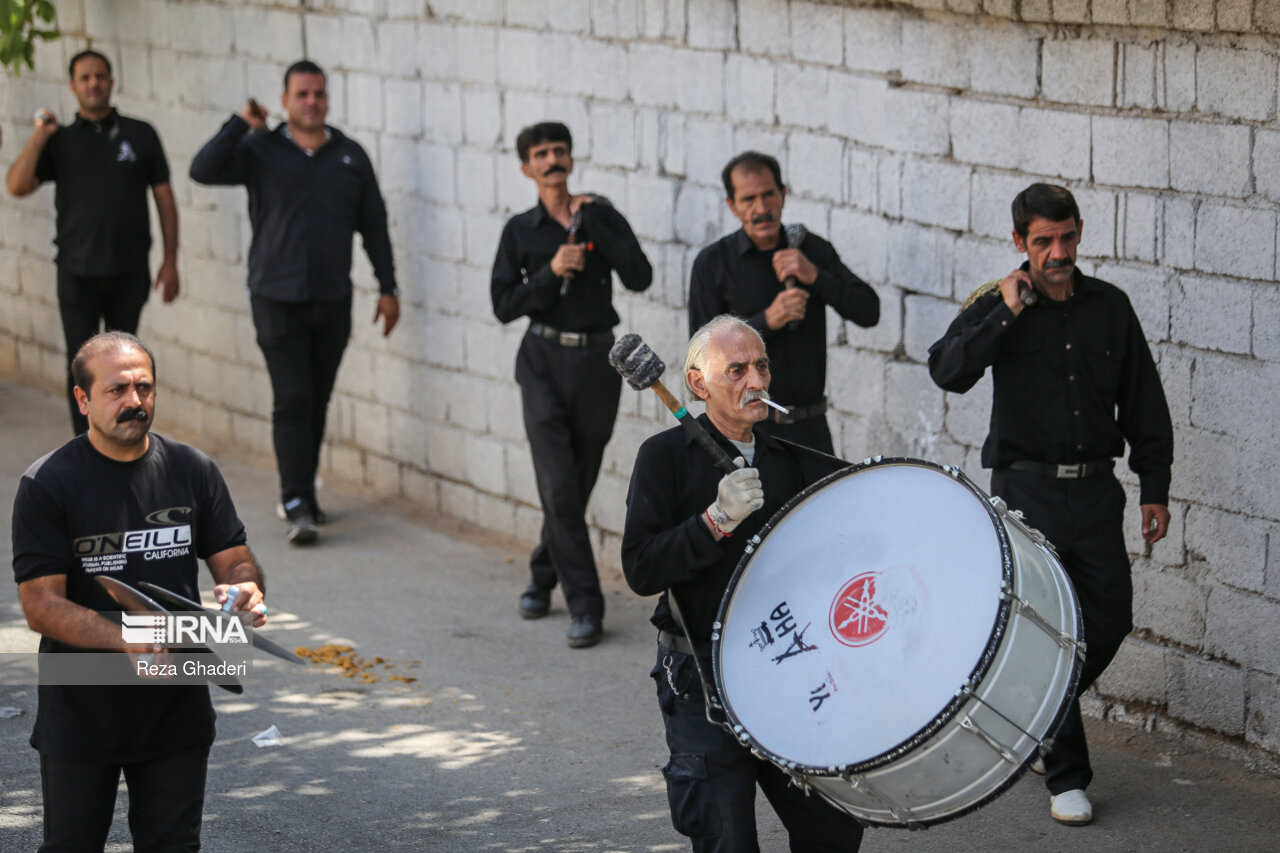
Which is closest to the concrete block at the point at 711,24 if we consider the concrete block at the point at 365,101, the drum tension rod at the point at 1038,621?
the concrete block at the point at 365,101

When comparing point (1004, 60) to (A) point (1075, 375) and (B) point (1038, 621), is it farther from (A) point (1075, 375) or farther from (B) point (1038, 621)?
(B) point (1038, 621)

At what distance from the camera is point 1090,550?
17.7ft

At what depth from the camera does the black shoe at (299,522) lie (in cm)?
886

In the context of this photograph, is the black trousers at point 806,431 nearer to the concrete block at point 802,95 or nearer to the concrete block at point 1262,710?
the concrete block at point 802,95

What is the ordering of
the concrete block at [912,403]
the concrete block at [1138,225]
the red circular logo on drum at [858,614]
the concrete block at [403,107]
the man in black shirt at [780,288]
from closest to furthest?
the red circular logo on drum at [858,614]
the concrete block at [1138,225]
the man in black shirt at [780,288]
the concrete block at [912,403]
the concrete block at [403,107]

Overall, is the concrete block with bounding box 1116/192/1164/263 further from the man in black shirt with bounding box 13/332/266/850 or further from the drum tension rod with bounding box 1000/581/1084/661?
the man in black shirt with bounding box 13/332/266/850

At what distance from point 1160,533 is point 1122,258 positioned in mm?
1084

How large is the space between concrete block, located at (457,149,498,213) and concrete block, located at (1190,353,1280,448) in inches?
162

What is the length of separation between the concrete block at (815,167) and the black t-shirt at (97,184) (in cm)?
426

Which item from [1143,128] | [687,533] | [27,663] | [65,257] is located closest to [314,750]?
[27,663]

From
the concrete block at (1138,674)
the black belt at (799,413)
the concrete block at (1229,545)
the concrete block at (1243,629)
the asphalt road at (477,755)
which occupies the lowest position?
the asphalt road at (477,755)

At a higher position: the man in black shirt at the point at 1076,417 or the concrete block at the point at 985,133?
the concrete block at the point at 985,133

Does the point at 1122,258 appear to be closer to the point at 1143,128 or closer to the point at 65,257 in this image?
the point at 1143,128

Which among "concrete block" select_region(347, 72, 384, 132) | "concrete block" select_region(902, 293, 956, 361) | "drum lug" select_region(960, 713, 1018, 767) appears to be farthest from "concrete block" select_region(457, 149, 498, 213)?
"drum lug" select_region(960, 713, 1018, 767)
